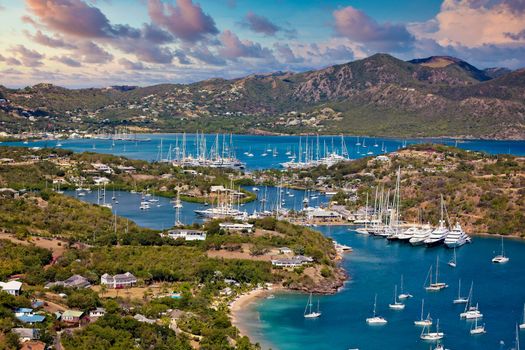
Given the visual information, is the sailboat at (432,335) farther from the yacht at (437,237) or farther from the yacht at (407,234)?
the yacht at (407,234)

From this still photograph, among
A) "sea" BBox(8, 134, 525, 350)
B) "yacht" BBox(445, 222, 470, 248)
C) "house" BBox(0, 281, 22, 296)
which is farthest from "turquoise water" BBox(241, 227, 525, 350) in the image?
"house" BBox(0, 281, 22, 296)

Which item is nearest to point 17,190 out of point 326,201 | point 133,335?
point 326,201

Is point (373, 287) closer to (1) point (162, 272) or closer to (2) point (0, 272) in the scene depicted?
(1) point (162, 272)

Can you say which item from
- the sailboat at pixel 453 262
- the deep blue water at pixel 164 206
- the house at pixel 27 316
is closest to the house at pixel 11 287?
the house at pixel 27 316

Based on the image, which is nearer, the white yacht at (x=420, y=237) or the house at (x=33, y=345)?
the house at (x=33, y=345)

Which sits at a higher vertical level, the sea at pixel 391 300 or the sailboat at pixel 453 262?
the sailboat at pixel 453 262

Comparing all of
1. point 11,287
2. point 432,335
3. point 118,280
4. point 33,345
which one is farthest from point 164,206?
point 33,345
